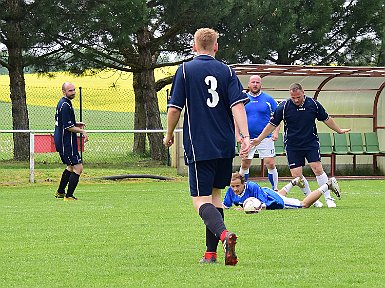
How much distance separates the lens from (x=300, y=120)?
48.8ft

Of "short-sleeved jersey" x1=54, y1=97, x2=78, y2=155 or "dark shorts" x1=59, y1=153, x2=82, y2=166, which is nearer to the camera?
"short-sleeved jersey" x1=54, y1=97, x2=78, y2=155

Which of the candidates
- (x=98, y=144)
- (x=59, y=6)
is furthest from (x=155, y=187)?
(x=98, y=144)

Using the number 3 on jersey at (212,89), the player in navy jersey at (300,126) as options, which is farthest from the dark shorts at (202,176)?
the player in navy jersey at (300,126)

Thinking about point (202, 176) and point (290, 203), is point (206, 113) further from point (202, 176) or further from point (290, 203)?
point (290, 203)

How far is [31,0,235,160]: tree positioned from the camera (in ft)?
88.3

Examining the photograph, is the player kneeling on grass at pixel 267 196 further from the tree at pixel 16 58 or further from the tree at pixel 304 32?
the tree at pixel 304 32

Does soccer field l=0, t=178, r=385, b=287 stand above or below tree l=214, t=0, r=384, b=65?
below

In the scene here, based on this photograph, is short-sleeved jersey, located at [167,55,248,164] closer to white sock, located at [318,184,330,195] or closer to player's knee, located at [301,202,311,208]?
white sock, located at [318,184,330,195]

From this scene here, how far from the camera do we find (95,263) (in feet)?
28.6

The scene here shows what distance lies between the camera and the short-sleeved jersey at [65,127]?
16641 millimetres

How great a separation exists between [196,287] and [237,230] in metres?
4.28

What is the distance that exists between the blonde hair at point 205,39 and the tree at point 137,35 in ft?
59.1

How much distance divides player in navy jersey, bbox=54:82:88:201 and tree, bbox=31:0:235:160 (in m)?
9.99

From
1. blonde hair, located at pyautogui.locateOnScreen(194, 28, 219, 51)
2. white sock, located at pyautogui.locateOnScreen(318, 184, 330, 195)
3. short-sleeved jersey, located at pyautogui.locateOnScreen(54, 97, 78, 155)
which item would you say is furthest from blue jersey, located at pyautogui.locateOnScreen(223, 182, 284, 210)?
blonde hair, located at pyautogui.locateOnScreen(194, 28, 219, 51)
